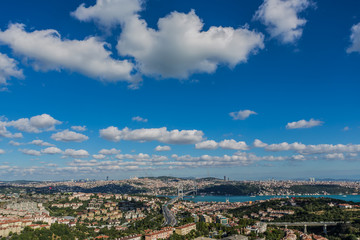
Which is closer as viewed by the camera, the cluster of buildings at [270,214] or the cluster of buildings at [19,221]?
the cluster of buildings at [19,221]

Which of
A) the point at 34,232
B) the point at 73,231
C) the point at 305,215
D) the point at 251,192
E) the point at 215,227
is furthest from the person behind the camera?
the point at 251,192

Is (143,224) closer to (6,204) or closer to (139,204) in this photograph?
(139,204)

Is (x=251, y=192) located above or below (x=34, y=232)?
below

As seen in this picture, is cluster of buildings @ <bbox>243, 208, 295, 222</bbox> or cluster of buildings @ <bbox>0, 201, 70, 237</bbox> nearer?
cluster of buildings @ <bbox>0, 201, 70, 237</bbox>

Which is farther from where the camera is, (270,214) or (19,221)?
(270,214)

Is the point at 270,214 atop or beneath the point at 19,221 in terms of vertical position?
beneath

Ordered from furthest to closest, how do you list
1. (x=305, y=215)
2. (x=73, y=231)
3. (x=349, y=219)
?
(x=305, y=215) < (x=349, y=219) < (x=73, y=231)

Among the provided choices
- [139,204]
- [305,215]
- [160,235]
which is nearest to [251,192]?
[139,204]

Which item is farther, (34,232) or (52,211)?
(52,211)

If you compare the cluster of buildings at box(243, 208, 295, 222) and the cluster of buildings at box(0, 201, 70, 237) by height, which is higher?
the cluster of buildings at box(0, 201, 70, 237)

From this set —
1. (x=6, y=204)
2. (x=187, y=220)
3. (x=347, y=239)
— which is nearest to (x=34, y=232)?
(x=187, y=220)

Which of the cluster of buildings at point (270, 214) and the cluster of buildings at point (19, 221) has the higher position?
the cluster of buildings at point (19, 221)
